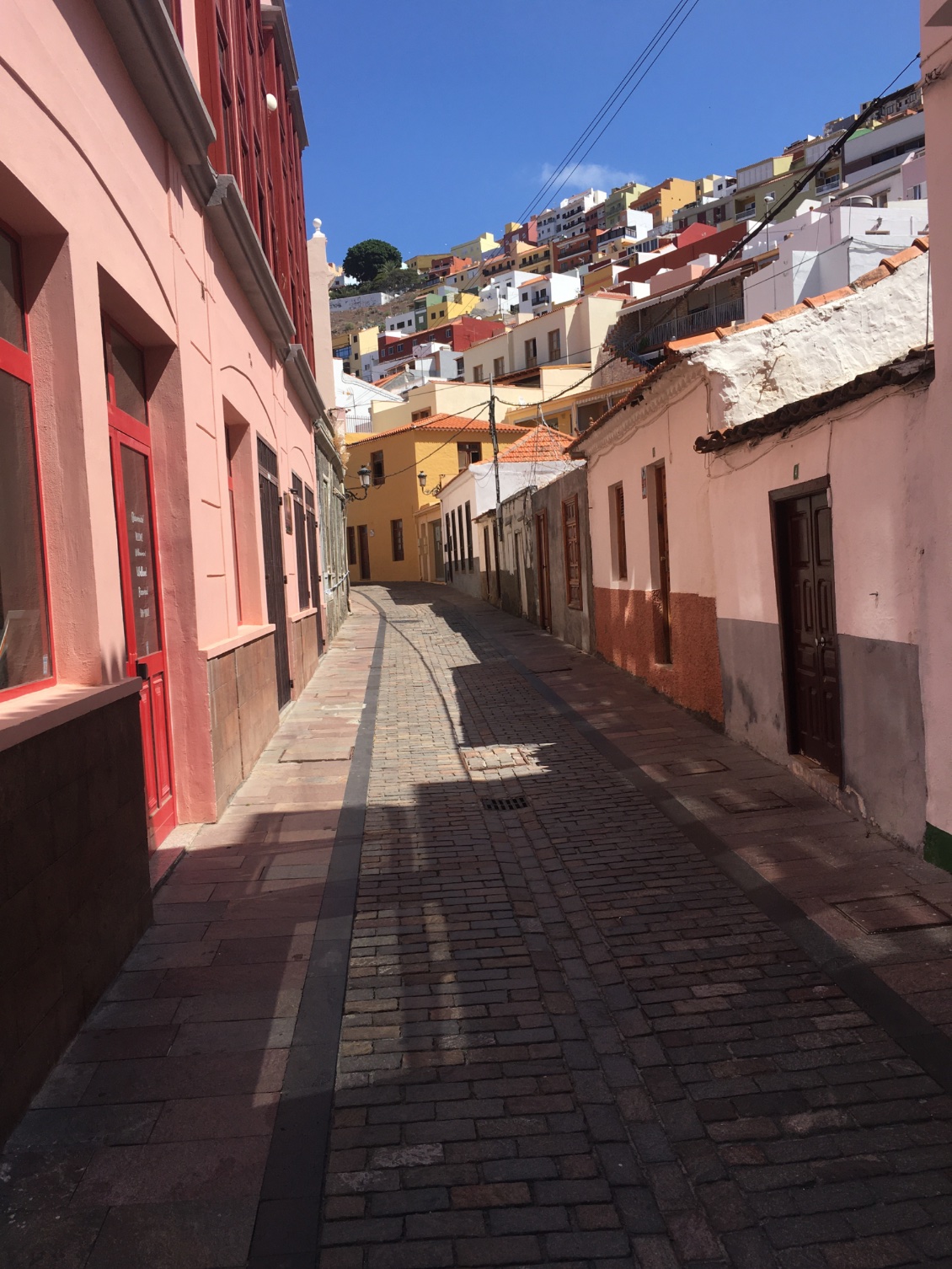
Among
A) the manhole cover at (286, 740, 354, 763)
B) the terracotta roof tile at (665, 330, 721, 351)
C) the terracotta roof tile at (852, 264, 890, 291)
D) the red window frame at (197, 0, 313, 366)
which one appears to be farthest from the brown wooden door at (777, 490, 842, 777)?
the red window frame at (197, 0, 313, 366)

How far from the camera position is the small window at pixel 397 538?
41969 millimetres

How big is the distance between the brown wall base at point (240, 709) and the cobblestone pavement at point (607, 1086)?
1.42m

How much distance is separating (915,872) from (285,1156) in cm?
366

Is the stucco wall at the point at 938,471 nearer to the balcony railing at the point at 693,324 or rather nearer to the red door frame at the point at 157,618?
the red door frame at the point at 157,618

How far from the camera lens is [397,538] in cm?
4219

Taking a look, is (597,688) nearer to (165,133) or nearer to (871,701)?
(871,701)

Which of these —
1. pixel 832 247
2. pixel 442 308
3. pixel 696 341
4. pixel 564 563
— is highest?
pixel 442 308

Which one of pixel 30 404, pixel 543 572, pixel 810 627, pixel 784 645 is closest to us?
pixel 30 404

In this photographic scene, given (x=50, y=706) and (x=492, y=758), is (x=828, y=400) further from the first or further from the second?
A: (x=50, y=706)

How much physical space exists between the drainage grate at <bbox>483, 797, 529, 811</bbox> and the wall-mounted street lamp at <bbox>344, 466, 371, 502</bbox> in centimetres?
2482

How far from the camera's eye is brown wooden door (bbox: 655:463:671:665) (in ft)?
36.4

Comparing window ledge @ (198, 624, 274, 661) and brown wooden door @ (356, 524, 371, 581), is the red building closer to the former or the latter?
brown wooden door @ (356, 524, 371, 581)

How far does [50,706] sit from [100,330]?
2.03 m

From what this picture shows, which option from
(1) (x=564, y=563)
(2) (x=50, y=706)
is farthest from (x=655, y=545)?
(2) (x=50, y=706)
